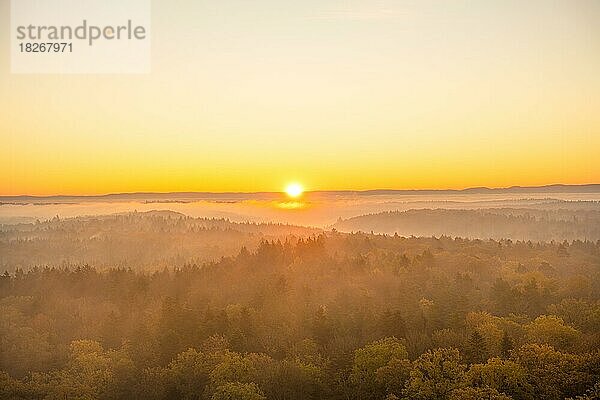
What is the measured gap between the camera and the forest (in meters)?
51.6

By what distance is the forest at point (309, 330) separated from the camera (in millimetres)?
51562

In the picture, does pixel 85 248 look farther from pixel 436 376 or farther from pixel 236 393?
pixel 436 376

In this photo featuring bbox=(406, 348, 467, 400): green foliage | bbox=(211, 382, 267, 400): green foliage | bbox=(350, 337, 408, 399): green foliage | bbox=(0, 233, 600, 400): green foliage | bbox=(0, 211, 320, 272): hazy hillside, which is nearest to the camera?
bbox=(211, 382, 267, 400): green foliage

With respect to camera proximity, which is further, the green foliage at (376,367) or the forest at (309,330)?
the forest at (309,330)

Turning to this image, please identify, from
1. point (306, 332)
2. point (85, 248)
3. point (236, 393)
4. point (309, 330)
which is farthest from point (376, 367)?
point (85, 248)

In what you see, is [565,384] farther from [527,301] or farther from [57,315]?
[57,315]

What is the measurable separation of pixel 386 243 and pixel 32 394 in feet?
386

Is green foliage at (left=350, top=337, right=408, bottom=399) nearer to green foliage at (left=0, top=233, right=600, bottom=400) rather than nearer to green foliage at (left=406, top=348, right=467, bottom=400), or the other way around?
green foliage at (left=0, top=233, right=600, bottom=400)

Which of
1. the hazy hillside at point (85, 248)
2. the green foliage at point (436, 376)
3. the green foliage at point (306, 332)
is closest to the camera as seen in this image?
the green foliage at point (436, 376)

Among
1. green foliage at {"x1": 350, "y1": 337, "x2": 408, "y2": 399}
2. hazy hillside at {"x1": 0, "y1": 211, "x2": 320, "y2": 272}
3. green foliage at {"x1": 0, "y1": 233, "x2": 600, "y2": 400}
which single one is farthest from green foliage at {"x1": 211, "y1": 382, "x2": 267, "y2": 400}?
hazy hillside at {"x1": 0, "y1": 211, "x2": 320, "y2": 272}

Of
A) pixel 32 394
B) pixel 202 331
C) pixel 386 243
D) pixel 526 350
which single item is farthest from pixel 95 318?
pixel 386 243

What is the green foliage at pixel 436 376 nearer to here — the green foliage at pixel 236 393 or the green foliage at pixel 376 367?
the green foliage at pixel 376 367

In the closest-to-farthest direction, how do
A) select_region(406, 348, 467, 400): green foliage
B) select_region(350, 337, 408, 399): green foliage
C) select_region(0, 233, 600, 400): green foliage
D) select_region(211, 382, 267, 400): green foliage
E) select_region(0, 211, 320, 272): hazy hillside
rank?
select_region(211, 382, 267, 400): green foliage → select_region(406, 348, 467, 400): green foliage → select_region(350, 337, 408, 399): green foliage → select_region(0, 233, 600, 400): green foliage → select_region(0, 211, 320, 272): hazy hillside

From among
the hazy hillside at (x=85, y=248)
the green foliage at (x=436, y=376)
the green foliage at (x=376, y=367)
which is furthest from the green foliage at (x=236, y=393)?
the hazy hillside at (x=85, y=248)
